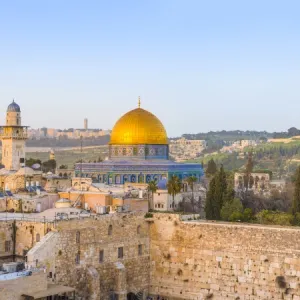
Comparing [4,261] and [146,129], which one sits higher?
[146,129]

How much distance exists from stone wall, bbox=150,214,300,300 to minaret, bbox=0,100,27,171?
1934 centimetres

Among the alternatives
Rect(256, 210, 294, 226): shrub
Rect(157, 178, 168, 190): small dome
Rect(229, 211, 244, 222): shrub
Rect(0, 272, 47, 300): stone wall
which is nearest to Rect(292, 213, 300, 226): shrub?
Rect(256, 210, 294, 226): shrub

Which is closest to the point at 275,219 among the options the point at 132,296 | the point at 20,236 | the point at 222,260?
the point at 222,260

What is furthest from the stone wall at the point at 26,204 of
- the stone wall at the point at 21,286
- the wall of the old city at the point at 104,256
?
the stone wall at the point at 21,286

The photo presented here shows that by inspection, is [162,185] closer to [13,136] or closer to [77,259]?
[13,136]

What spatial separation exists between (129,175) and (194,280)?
757 inches

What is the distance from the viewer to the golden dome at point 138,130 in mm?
47531

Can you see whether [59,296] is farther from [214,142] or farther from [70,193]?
[214,142]

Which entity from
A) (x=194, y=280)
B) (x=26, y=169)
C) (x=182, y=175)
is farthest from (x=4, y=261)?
(x=182, y=175)

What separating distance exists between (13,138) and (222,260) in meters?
22.5

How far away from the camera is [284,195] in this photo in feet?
161

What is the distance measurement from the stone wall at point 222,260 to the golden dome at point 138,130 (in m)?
19.8

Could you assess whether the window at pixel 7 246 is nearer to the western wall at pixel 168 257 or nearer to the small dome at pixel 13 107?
the western wall at pixel 168 257

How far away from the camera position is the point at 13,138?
45.1m
